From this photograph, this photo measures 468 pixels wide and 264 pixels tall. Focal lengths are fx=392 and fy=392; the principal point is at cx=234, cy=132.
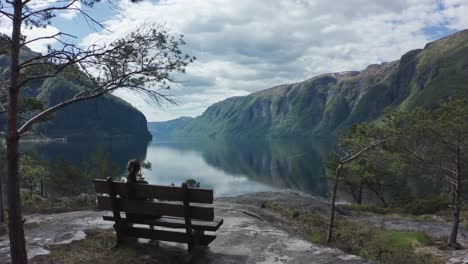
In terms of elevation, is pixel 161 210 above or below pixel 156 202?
below

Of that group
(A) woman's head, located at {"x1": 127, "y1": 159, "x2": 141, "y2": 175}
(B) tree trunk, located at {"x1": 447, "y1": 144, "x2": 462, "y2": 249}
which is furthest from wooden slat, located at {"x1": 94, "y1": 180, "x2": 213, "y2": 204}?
(B) tree trunk, located at {"x1": 447, "y1": 144, "x2": 462, "y2": 249}

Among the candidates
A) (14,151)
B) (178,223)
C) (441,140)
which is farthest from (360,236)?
(14,151)

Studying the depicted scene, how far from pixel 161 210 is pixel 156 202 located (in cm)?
27

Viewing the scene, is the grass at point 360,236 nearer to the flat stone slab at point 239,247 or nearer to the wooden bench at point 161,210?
the flat stone slab at point 239,247

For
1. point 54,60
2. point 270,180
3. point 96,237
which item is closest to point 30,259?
point 96,237

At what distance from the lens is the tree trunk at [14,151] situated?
7574mm

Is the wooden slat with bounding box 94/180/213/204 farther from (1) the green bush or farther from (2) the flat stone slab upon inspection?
(1) the green bush

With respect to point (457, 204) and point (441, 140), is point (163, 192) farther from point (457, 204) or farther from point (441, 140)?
point (457, 204)

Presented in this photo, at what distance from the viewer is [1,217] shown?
21.1 metres

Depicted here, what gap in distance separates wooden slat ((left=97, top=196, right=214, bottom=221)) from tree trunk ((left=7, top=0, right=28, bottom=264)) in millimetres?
2297

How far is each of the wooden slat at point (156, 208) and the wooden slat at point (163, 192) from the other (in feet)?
0.62

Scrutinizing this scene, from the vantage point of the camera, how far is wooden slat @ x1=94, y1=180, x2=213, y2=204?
8.74 m

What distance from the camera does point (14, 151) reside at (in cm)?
759

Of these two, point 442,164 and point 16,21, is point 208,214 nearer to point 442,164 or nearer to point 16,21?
point 16,21
